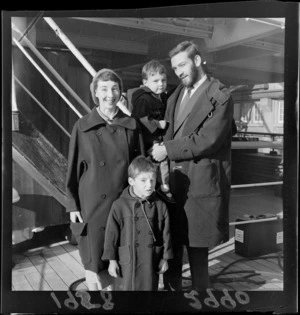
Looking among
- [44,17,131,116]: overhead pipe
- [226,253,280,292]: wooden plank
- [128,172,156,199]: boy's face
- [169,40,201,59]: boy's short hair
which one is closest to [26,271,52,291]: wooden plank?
[128,172,156,199]: boy's face

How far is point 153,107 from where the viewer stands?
6.98 ft

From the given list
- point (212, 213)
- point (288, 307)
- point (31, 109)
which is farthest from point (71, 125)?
point (288, 307)

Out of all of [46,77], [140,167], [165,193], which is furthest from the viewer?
[46,77]

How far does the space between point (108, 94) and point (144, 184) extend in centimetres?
49

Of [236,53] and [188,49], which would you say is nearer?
[188,49]

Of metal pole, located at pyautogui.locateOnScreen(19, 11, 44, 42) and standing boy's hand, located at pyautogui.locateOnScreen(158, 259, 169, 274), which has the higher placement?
metal pole, located at pyautogui.locateOnScreen(19, 11, 44, 42)

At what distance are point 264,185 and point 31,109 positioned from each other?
53.6 inches

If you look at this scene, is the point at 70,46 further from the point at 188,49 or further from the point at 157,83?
the point at 188,49

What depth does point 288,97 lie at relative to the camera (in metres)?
2.21

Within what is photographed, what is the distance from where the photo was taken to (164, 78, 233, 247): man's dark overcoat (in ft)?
6.93

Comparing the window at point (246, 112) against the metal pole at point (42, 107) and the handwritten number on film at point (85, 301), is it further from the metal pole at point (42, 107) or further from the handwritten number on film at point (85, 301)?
the handwritten number on film at point (85, 301)

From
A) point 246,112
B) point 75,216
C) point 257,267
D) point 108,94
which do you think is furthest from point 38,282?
point 246,112

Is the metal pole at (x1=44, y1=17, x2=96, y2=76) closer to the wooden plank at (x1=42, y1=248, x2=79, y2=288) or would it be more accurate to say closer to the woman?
the woman

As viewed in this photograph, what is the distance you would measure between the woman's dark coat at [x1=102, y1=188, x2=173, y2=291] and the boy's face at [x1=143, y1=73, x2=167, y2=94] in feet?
1.77
